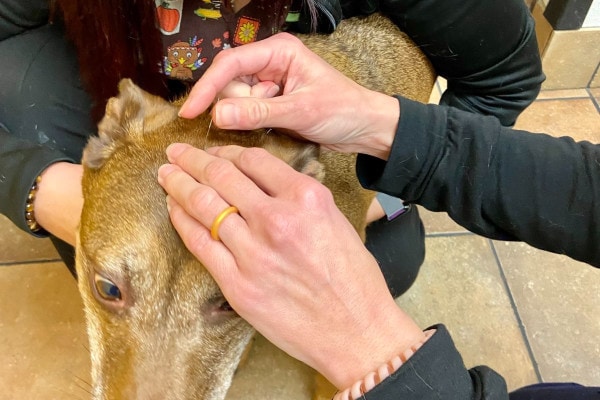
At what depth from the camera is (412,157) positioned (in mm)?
1306

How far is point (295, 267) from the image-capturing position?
0.97 meters

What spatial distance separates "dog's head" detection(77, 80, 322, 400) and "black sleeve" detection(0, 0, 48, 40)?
0.55 metres

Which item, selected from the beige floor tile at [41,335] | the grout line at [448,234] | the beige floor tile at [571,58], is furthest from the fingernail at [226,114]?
the beige floor tile at [571,58]

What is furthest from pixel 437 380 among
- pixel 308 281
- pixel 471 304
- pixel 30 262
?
pixel 30 262

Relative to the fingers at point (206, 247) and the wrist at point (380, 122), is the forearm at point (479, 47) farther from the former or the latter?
the fingers at point (206, 247)

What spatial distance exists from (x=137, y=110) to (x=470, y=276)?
1388mm

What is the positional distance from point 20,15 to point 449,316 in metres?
1.60

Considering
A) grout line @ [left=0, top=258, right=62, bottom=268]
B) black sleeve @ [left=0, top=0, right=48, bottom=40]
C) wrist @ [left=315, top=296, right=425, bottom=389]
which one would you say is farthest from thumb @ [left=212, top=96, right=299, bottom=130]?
grout line @ [left=0, top=258, right=62, bottom=268]

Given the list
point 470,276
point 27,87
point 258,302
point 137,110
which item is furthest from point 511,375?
point 27,87

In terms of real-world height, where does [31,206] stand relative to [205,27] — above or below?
below

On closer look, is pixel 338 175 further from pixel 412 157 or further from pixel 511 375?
pixel 511 375

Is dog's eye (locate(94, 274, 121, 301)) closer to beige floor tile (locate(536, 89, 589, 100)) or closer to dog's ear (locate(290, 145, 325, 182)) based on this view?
dog's ear (locate(290, 145, 325, 182))

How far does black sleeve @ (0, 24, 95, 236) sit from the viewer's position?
169 centimetres

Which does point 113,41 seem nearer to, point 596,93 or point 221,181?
point 221,181
